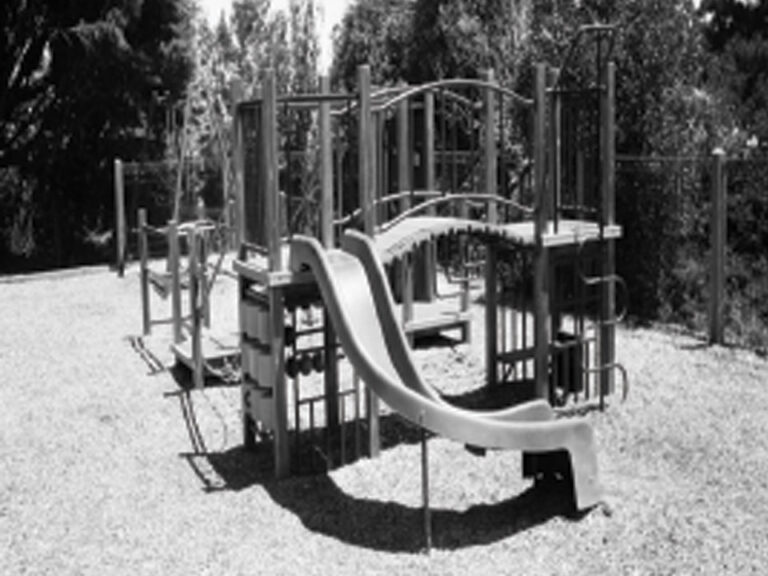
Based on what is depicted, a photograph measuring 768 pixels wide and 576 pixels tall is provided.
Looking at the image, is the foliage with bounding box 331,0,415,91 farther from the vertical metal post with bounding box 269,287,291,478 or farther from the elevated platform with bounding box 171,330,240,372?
the vertical metal post with bounding box 269,287,291,478

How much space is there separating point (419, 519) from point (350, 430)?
1.76 metres

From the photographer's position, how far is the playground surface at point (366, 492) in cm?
487

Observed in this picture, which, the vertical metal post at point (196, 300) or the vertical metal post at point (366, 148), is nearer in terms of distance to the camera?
the vertical metal post at point (366, 148)

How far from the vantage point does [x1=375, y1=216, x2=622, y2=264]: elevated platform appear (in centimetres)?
619

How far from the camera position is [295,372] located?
248 inches

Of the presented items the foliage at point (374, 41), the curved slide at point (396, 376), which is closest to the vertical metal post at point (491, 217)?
the curved slide at point (396, 376)

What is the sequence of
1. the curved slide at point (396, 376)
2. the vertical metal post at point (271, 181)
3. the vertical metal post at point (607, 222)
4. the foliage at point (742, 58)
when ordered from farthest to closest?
1. the foliage at point (742, 58)
2. the vertical metal post at point (607, 222)
3. the vertical metal post at point (271, 181)
4. the curved slide at point (396, 376)

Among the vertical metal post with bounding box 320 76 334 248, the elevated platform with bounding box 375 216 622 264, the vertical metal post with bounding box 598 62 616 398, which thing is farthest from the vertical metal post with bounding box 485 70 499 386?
the vertical metal post with bounding box 320 76 334 248

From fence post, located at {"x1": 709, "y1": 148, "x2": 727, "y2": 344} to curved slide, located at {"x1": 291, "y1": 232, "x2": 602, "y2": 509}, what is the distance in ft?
14.7

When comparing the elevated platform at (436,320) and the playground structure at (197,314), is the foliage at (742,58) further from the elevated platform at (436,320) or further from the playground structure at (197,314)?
the playground structure at (197,314)

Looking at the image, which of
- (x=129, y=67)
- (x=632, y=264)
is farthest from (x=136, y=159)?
(x=632, y=264)

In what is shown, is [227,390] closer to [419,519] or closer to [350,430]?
[350,430]

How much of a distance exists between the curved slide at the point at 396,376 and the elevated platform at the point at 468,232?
0.28 m

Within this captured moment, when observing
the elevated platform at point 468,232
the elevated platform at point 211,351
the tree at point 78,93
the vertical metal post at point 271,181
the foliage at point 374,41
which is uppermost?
the foliage at point 374,41
